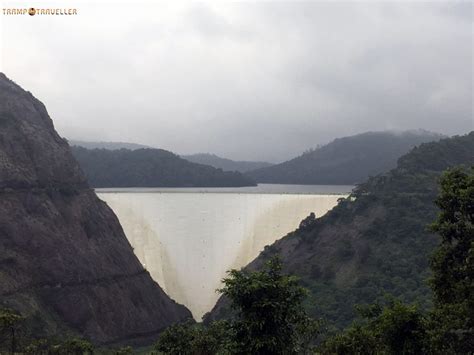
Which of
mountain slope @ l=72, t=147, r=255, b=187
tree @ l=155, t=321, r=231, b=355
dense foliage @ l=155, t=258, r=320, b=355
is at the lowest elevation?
tree @ l=155, t=321, r=231, b=355

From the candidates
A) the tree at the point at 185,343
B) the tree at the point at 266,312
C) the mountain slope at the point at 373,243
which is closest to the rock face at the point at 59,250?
the mountain slope at the point at 373,243

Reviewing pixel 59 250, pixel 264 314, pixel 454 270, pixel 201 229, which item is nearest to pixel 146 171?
pixel 201 229

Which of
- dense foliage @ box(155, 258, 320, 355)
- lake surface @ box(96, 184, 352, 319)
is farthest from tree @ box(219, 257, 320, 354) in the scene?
lake surface @ box(96, 184, 352, 319)

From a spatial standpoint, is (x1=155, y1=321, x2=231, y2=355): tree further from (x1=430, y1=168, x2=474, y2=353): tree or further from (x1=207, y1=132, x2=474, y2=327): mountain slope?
(x1=207, y1=132, x2=474, y2=327): mountain slope

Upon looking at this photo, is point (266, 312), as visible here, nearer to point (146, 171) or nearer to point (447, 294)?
point (447, 294)

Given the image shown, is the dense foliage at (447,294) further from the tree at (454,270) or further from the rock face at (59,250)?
the rock face at (59,250)
